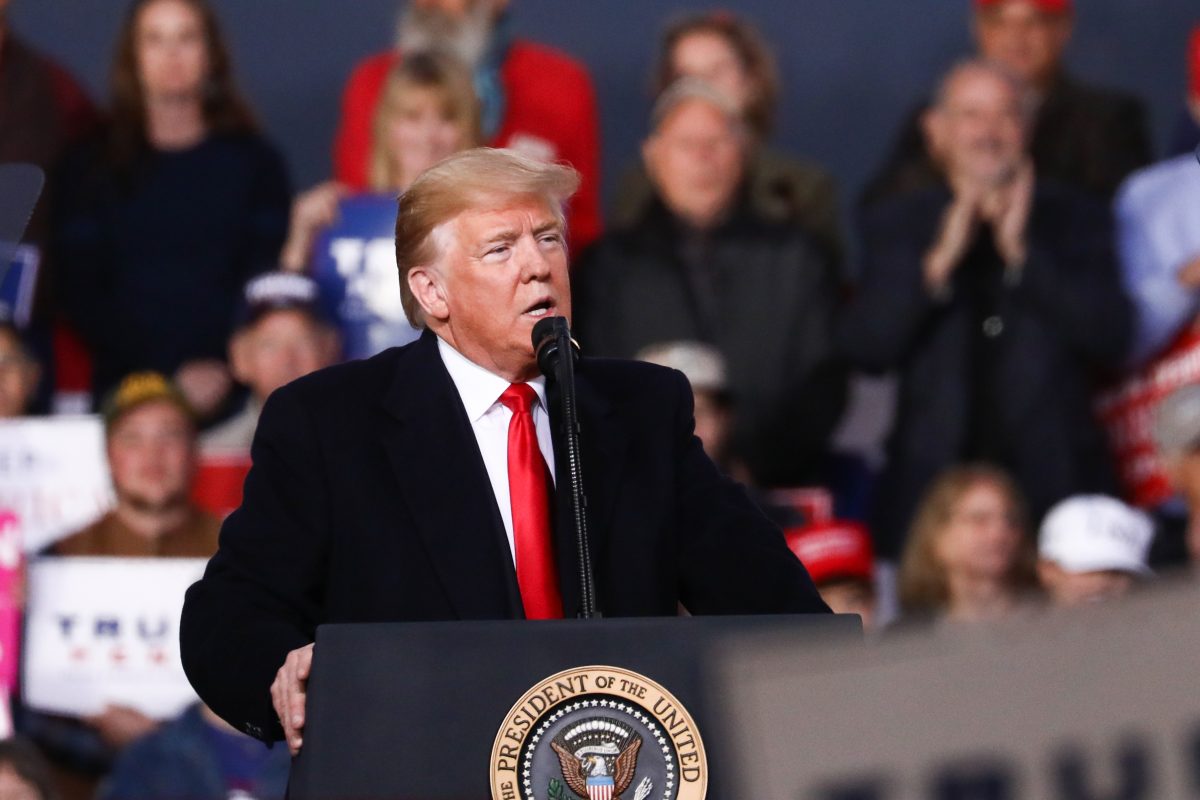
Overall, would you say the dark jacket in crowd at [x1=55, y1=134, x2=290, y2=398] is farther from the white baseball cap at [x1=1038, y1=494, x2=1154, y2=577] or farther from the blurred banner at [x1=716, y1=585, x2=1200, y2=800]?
the blurred banner at [x1=716, y1=585, x2=1200, y2=800]

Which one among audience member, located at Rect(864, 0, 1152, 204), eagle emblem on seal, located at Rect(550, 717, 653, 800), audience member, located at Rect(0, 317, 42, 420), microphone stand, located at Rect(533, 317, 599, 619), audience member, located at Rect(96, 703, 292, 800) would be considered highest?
audience member, located at Rect(864, 0, 1152, 204)

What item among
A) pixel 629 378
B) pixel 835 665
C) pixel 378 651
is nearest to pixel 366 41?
pixel 629 378

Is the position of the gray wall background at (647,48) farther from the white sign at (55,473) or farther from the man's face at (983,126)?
the white sign at (55,473)

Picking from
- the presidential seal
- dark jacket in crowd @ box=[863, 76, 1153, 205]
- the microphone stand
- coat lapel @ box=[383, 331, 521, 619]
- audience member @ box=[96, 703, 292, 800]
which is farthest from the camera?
dark jacket in crowd @ box=[863, 76, 1153, 205]

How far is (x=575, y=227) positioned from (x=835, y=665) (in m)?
4.80

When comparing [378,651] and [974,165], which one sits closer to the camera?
[378,651]

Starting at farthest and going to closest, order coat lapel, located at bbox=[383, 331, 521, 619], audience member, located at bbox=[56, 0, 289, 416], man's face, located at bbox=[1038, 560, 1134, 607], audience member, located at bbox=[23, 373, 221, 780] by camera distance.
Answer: audience member, located at bbox=[56, 0, 289, 416], audience member, located at bbox=[23, 373, 221, 780], man's face, located at bbox=[1038, 560, 1134, 607], coat lapel, located at bbox=[383, 331, 521, 619]

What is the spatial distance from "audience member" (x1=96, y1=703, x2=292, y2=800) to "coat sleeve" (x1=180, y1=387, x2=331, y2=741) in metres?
2.26

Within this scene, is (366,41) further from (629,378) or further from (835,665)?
(835,665)

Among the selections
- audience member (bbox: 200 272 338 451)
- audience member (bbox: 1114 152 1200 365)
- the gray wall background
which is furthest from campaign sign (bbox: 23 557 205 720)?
audience member (bbox: 1114 152 1200 365)


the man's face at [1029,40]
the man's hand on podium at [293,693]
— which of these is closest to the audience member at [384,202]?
the man's face at [1029,40]

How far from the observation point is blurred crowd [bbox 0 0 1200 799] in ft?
16.5

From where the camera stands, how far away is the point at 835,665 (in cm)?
99

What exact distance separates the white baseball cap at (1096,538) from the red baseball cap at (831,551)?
421 millimetres
